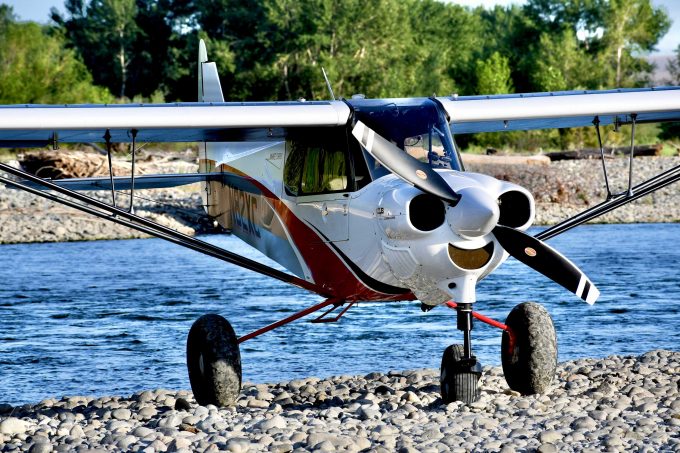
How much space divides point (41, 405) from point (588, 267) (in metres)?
12.2

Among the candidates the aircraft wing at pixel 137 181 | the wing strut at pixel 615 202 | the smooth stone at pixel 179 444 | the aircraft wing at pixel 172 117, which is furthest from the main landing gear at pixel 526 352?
the aircraft wing at pixel 137 181

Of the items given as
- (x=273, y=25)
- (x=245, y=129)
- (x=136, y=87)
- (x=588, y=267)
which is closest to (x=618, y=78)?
(x=273, y=25)

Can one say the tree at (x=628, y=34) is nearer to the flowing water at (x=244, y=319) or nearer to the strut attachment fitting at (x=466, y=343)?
the flowing water at (x=244, y=319)

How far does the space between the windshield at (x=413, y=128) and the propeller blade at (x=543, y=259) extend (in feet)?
2.53

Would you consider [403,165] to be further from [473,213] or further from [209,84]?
[209,84]

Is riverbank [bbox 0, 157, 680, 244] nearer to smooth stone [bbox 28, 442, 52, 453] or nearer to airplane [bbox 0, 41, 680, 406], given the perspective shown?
airplane [bbox 0, 41, 680, 406]

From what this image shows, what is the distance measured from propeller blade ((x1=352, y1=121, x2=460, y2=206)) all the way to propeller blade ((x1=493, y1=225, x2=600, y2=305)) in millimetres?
482

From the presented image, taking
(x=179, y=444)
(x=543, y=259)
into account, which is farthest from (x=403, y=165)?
(x=179, y=444)

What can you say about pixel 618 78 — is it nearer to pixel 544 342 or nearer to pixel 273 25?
pixel 273 25

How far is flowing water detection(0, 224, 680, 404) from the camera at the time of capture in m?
9.99

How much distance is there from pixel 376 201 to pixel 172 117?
1770mm

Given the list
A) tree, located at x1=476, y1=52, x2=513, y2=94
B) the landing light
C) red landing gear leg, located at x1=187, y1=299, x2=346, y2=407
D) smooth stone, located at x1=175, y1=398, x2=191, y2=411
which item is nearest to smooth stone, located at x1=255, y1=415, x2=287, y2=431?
red landing gear leg, located at x1=187, y1=299, x2=346, y2=407

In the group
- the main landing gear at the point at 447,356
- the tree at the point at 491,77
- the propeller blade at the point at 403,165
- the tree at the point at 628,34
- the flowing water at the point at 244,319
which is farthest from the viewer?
the tree at the point at 628,34

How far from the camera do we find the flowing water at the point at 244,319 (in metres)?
9.99
